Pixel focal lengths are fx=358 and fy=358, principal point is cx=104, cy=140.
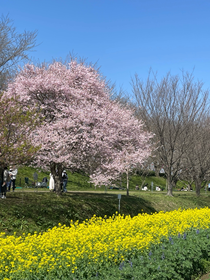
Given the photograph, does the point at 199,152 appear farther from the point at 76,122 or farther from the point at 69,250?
the point at 69,250

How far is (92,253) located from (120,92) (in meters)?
32.4

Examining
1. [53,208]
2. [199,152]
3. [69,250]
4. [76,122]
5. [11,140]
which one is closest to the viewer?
[69,250]

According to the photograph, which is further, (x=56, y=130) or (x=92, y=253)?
(x=56, y=130)

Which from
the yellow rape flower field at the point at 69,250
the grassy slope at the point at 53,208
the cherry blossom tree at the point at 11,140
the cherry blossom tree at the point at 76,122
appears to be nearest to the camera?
the yellow rape flower field at the point at 69,250

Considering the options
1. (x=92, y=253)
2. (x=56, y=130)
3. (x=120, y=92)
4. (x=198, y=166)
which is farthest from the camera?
(x=120, y=92)

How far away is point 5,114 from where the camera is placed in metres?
12.1

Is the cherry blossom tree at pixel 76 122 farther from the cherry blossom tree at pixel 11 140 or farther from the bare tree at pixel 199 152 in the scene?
the bare tree at pixel 199 152

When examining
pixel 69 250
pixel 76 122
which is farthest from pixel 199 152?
pixel 69 250

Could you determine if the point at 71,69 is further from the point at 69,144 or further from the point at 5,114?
the point at 5,114

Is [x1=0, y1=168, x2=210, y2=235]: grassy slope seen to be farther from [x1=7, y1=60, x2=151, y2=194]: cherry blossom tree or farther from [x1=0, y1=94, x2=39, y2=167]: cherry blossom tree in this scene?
[x1=0, y1=94, x2=39, y2=167]: cherry blossom tree

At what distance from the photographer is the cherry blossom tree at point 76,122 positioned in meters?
16.6

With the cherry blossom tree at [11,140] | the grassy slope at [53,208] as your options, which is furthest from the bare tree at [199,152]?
the cherry blossom tree at [11,140]

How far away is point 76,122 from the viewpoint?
56.1 feet

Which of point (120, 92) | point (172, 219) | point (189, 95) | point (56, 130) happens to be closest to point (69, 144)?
point (56, 130)
